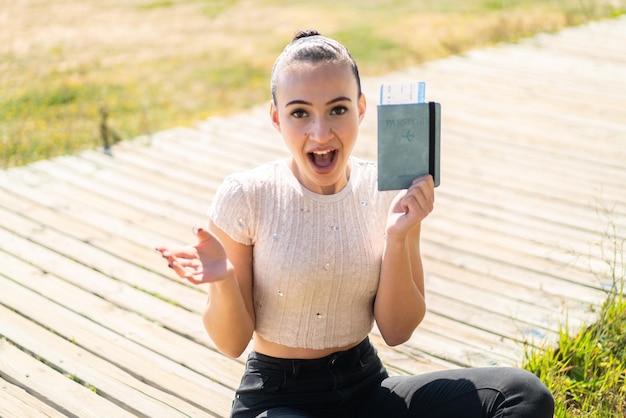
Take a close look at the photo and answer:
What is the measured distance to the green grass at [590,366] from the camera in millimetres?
2857

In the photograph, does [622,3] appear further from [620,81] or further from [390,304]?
[390,304]

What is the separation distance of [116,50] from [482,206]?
23.0 feet

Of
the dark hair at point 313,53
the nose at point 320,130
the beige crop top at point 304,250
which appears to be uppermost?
the dark hair at point 313,53

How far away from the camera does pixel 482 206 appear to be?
4793mm

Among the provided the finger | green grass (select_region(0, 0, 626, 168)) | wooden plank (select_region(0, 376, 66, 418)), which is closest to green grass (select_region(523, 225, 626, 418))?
the finger

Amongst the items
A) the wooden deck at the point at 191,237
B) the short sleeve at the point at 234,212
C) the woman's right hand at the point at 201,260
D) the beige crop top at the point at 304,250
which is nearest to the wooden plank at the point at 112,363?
the wooden deck at the point at 191,237

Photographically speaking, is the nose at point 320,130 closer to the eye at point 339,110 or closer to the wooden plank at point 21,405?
the eye at point 339,110

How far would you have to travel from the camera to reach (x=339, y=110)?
7.36 ft

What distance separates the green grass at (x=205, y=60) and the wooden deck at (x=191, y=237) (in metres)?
1.07

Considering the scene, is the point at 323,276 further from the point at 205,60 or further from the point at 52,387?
the point at 205,60

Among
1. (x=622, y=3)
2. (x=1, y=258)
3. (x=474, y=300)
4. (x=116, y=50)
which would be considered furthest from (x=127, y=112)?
(x=622, y=3)

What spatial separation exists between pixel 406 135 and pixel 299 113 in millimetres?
289

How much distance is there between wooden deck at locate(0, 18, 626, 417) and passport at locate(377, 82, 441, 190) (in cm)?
120

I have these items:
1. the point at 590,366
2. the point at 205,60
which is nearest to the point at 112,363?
the point at 590,366
